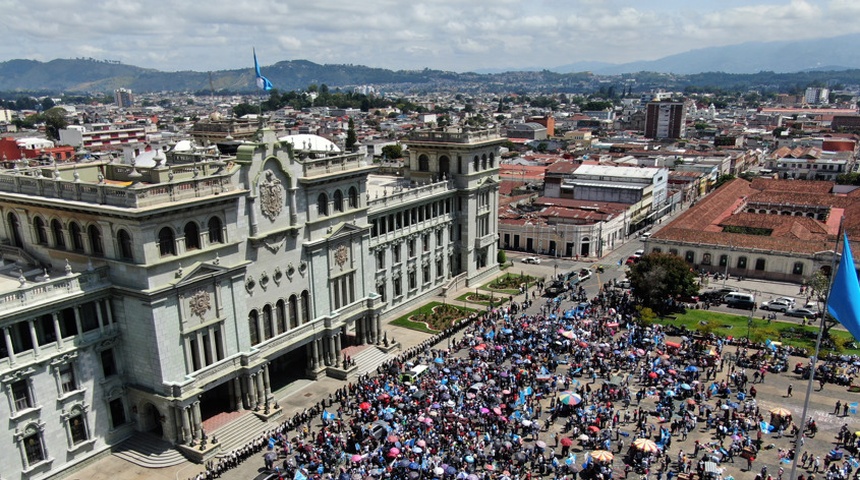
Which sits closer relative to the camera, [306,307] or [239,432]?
[239,432]

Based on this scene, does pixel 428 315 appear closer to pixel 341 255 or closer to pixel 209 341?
pixel 341 255

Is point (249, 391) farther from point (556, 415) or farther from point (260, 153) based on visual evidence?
point (556, 415)

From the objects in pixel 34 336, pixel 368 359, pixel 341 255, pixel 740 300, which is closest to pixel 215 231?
pixel 34 336

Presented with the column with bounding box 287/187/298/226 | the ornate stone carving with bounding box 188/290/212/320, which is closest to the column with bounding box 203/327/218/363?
the ornate stone carving with bounding box 188/290/212/320

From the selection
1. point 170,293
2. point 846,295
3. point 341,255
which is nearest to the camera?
point 846,295

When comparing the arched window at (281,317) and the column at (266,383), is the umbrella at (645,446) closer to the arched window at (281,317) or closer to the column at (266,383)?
the column at (266,383)

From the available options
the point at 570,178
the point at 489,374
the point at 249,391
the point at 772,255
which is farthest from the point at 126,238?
the point at 570,178

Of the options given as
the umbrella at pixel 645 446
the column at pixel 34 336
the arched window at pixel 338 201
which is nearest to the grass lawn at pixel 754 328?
the umbrella at pixel 645 446
